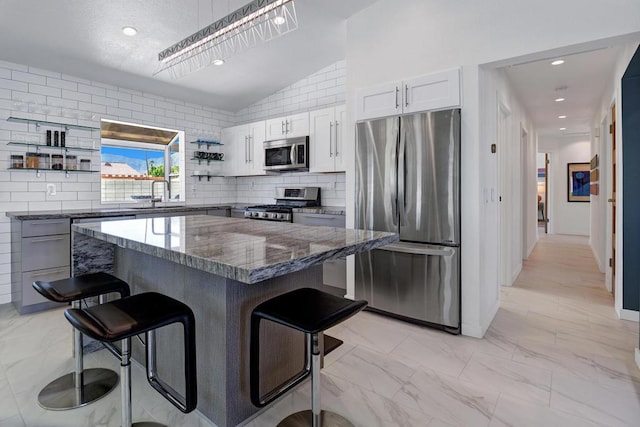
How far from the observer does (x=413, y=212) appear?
2855mm

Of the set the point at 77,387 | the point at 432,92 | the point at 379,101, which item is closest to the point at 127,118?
the point at 379,101

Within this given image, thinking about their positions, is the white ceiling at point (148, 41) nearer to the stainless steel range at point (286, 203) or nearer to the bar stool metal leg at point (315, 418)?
the stainless steel range at point (286, 203)

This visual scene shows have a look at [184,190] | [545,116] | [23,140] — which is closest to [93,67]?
[23,140]

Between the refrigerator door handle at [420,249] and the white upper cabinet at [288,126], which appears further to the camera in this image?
the white upper cabinet at [288,126]

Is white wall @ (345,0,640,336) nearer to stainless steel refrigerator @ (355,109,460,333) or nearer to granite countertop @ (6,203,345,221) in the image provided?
stainless steel refrigerator @ (355,109,460,333)

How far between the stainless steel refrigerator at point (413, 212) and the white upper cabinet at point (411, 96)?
9 centimetres

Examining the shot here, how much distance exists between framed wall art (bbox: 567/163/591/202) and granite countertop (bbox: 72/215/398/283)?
8.88m

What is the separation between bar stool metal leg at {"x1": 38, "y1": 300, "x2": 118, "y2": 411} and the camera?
1844 mm

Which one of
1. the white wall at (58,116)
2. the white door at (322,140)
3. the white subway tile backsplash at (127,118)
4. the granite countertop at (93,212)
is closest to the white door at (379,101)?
the white door at (322,140)

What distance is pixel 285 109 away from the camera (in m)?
4.98

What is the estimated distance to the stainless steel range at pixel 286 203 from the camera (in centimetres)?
419

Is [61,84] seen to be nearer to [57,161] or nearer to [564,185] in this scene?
[57,161]

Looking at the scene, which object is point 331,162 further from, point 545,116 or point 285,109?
point 545,116

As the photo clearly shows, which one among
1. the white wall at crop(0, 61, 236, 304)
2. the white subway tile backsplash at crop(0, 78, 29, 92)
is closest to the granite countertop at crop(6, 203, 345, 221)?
the white wall at crop(0, 61, 236, 304)
